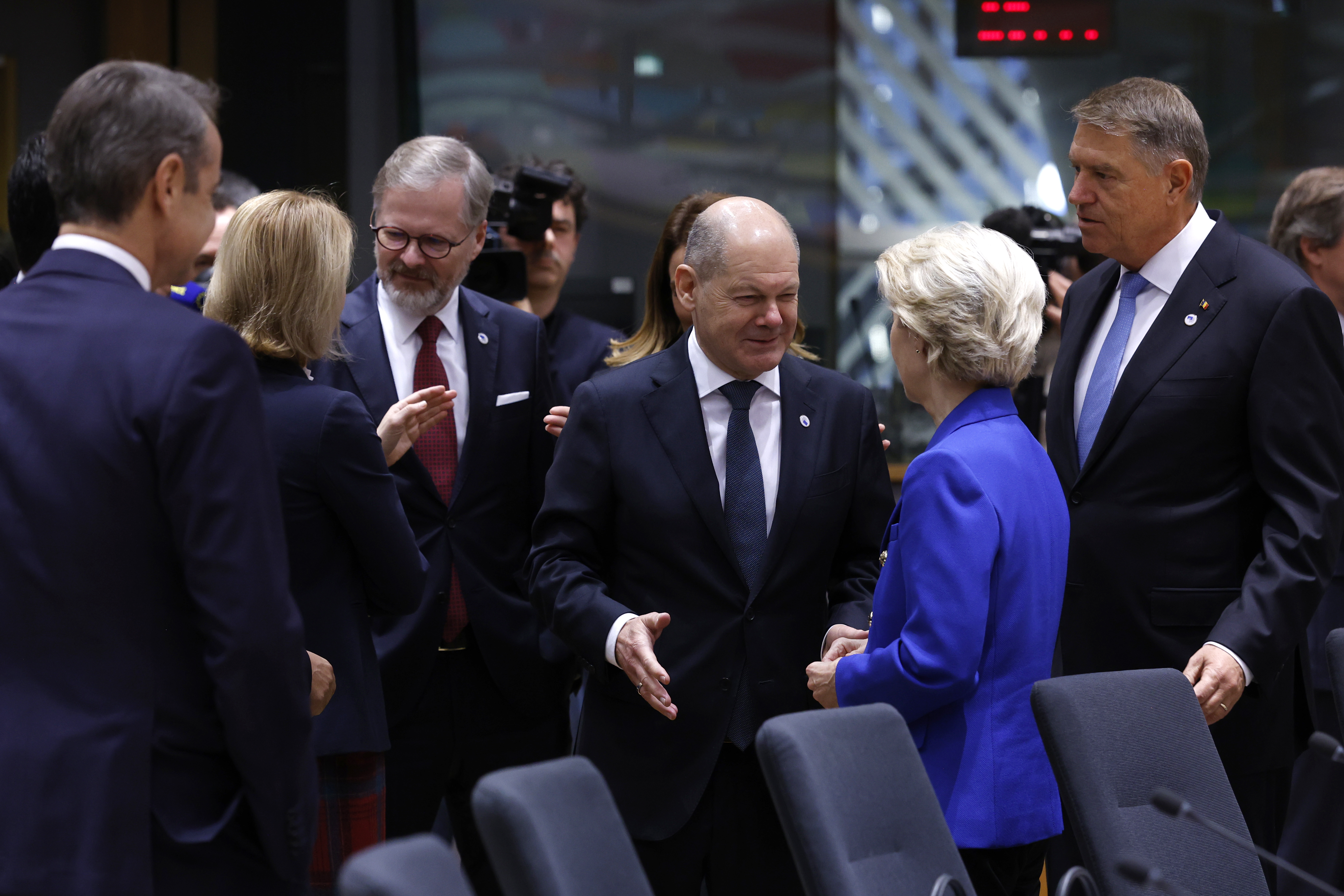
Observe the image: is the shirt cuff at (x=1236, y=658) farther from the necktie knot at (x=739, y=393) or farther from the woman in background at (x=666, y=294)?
the woman in background at (x=666, y=294)

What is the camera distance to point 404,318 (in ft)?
9.21

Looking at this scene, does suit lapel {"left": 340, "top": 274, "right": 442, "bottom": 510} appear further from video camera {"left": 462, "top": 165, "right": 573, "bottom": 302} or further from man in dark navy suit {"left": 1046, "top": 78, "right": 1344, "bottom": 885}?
man in dark navy suit {"left": 1046, "top": 78, "right": 1344, "bottom": 885}

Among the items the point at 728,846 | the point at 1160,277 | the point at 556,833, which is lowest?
the point at 728,846

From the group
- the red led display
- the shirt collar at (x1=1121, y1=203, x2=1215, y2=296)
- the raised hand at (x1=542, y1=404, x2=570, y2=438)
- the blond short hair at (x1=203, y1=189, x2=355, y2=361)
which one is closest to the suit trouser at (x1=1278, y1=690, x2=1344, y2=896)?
the shirt collar at (x1=1121, y1=203, x2=1215, y2=296)

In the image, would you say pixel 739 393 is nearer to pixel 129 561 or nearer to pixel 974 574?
pixel 974 574

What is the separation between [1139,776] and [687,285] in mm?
1104

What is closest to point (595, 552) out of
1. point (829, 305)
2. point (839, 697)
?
point (839, 697)

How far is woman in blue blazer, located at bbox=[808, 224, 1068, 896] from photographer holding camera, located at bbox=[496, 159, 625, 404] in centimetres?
149

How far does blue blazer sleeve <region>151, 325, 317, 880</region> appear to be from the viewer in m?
1.56

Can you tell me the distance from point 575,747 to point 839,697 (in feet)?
1.79

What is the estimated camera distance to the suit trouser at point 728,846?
225 cm

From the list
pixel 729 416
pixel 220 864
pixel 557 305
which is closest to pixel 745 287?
pixel 729 416

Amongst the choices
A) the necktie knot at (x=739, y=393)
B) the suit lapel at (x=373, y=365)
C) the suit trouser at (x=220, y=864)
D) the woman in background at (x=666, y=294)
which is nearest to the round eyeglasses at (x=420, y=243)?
the suit lapel at (x=373, y=365)

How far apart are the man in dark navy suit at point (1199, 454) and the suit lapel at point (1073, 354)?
0.01m
